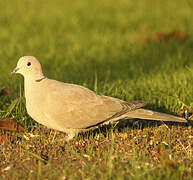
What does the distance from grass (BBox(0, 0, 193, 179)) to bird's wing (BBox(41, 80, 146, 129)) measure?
209mm

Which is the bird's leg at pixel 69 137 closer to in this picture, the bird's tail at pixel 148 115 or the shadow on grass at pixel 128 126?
the shadow on grass at pixel 128 126

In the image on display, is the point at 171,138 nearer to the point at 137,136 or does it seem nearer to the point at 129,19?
the point at 137,136

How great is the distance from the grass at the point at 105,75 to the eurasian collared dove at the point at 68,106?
0.19 meters

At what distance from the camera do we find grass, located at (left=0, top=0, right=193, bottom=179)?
365 cm

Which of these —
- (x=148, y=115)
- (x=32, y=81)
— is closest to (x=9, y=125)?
(x=32, y=81)

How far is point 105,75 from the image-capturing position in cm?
679

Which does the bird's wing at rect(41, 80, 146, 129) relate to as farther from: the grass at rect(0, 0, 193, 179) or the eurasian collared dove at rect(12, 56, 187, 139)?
the grass at rect(0, 0, 193, 179)

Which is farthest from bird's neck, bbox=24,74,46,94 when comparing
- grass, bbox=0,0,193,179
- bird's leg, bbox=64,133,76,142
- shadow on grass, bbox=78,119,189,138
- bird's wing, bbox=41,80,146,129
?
Answer: shadow on grass, bbox=78,119,189,138

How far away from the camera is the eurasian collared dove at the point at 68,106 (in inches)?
163

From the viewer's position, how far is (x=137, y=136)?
14.7ft

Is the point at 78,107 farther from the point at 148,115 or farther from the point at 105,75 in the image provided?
the point at 105,75

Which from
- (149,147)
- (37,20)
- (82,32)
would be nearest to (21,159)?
(149,147)

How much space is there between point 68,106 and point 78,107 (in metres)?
0.11

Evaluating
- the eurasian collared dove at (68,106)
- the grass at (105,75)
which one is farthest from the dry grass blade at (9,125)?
the eurasian collared dove at (68,106)
